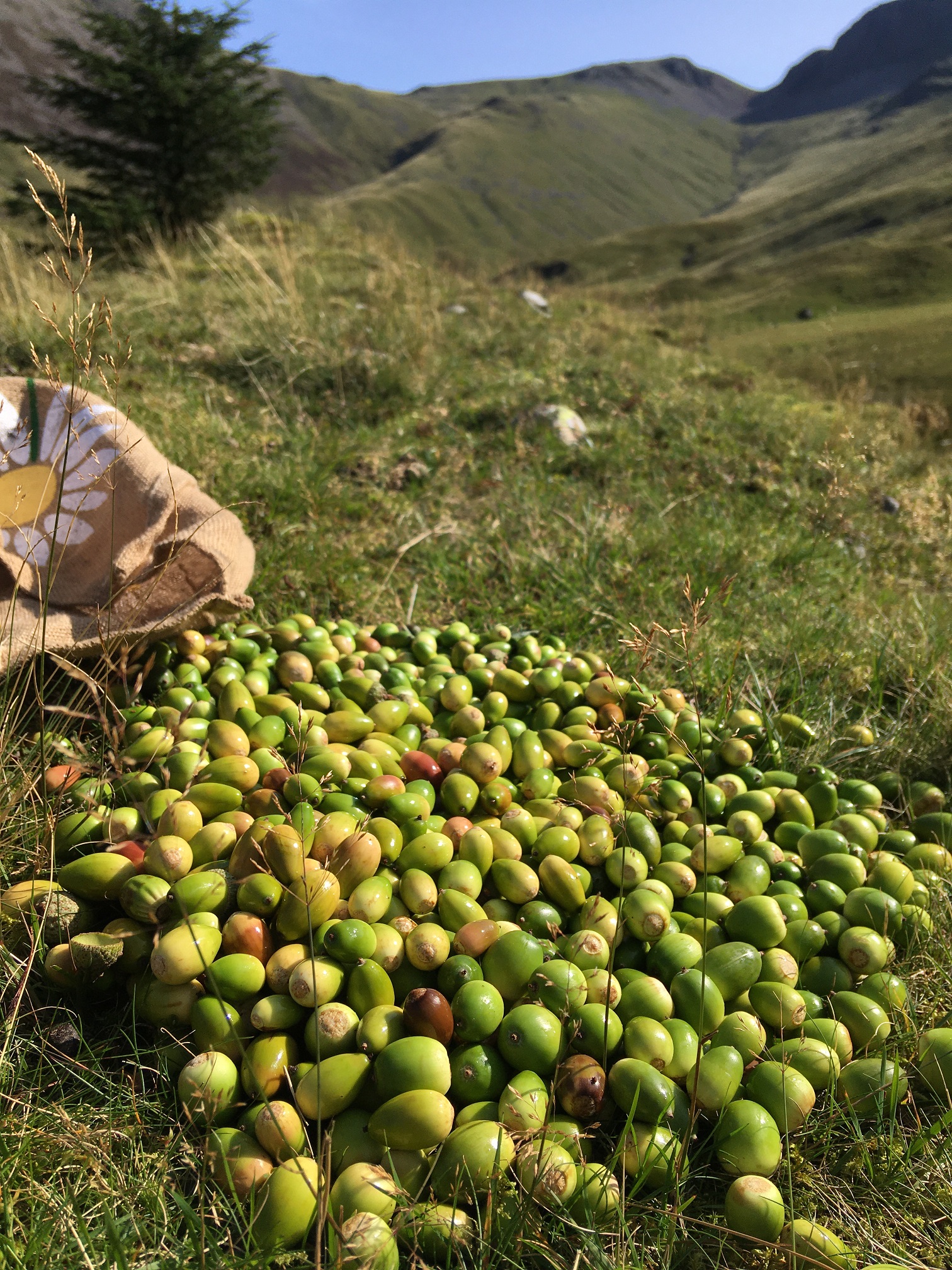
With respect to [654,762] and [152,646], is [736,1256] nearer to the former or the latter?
[654,762]

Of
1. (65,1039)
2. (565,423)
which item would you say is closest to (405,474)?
(565,423)

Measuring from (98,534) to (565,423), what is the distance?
4749mm

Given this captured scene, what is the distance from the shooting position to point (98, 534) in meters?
3.10

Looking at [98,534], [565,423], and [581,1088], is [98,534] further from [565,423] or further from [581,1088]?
[565,423]

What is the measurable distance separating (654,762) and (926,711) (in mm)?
1533

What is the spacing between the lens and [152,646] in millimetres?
3064

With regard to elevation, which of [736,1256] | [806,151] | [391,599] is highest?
[806,151]

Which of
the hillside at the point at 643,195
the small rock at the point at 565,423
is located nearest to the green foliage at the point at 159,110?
the hillside at the point at 643,195

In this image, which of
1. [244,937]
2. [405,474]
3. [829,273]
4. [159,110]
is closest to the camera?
[244,937]

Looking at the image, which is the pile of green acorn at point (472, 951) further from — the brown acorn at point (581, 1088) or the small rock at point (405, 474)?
the small rock at point (405, 474)

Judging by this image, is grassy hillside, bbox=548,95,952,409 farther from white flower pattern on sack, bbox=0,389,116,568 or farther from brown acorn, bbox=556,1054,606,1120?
brown acorn, bbox=556,1054,606,1120

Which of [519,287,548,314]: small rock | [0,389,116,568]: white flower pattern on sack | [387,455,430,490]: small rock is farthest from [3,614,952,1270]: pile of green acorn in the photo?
[519,287,548,314]: small rock

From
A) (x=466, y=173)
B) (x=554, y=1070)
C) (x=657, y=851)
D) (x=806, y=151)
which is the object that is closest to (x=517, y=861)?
(x=657, y=851)

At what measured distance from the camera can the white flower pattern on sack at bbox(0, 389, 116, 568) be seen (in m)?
2.96
